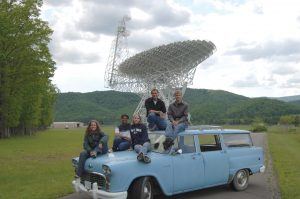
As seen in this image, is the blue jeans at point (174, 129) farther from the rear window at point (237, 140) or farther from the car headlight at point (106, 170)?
the car headlight at point (106, 170)

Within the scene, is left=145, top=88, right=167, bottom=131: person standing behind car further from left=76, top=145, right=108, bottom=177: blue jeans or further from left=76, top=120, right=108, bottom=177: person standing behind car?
A: left=76, top=145, right=108, bottom=177: blue jeans

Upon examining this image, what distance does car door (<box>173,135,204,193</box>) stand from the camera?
32.5ft

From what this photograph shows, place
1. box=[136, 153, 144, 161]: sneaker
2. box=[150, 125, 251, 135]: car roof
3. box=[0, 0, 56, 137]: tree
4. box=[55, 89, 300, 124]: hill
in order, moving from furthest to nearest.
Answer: box=[55, 89, 300, 124]: hill → box=[0, 0, 56, 137]: tree → box=[150, 125, 251, 135]: car roof → box=[136, 153, 144, 161]: sneaker

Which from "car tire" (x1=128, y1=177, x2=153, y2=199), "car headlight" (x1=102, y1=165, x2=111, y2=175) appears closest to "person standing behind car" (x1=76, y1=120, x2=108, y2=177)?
"car headlight" (x1=102, y1=165, x2=111, y2=175)

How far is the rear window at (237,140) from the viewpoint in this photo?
38.1 ft

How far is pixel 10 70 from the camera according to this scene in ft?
131

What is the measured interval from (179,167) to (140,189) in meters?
1.24

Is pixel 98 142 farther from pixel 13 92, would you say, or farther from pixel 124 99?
pixel 124 99

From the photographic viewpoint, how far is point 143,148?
9.78 meters

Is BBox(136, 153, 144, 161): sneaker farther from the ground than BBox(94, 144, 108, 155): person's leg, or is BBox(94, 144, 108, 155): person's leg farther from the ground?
BBox(94, 144, 108, 155): person's leg

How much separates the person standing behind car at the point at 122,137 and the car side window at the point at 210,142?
1866mm

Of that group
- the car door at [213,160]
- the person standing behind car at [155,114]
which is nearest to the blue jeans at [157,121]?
the person standing behind car at [155,114]

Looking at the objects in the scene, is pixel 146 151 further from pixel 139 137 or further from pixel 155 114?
pixel 155 114

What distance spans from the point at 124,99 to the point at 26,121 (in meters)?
131
